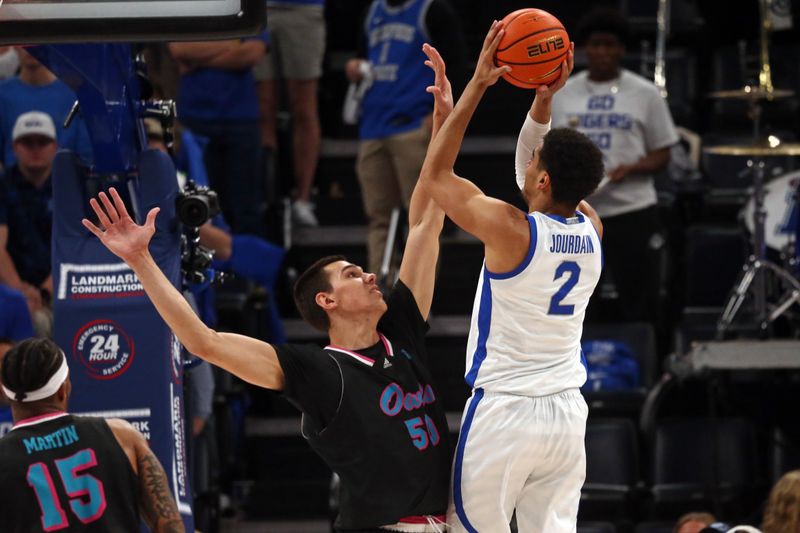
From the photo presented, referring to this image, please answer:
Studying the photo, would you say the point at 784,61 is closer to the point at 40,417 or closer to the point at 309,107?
the point at 309,107

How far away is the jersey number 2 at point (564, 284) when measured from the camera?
5043 millimetres

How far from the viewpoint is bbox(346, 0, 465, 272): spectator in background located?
30.1 ft

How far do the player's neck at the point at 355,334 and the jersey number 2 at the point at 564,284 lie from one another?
0.62m

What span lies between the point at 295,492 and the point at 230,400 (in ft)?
2.09

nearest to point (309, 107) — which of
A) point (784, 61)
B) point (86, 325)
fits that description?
point (784, 61)

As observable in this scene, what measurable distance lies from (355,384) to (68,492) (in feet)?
3.27

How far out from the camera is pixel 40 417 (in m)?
5.20

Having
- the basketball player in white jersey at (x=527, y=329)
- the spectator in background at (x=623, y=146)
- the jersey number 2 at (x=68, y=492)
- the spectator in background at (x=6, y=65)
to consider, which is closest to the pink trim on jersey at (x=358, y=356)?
the basketball player in white jersey at (x=527, y=329)

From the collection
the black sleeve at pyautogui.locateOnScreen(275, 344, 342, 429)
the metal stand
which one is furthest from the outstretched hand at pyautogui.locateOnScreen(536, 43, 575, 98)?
the metal stand

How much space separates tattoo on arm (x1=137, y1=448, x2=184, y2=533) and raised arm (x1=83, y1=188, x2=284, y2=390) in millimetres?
613

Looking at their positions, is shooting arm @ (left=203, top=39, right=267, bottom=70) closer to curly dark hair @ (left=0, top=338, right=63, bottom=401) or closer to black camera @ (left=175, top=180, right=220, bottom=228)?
black camera @ (left=175, top=180, right=220, bottom=228)

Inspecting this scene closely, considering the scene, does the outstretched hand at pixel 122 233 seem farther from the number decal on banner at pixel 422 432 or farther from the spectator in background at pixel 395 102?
the spectator in background at pixel 395 102

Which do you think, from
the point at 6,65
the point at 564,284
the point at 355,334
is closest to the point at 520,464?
the point at 564,284

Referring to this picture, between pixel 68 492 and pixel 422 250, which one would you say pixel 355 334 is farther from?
pixel 68 492
